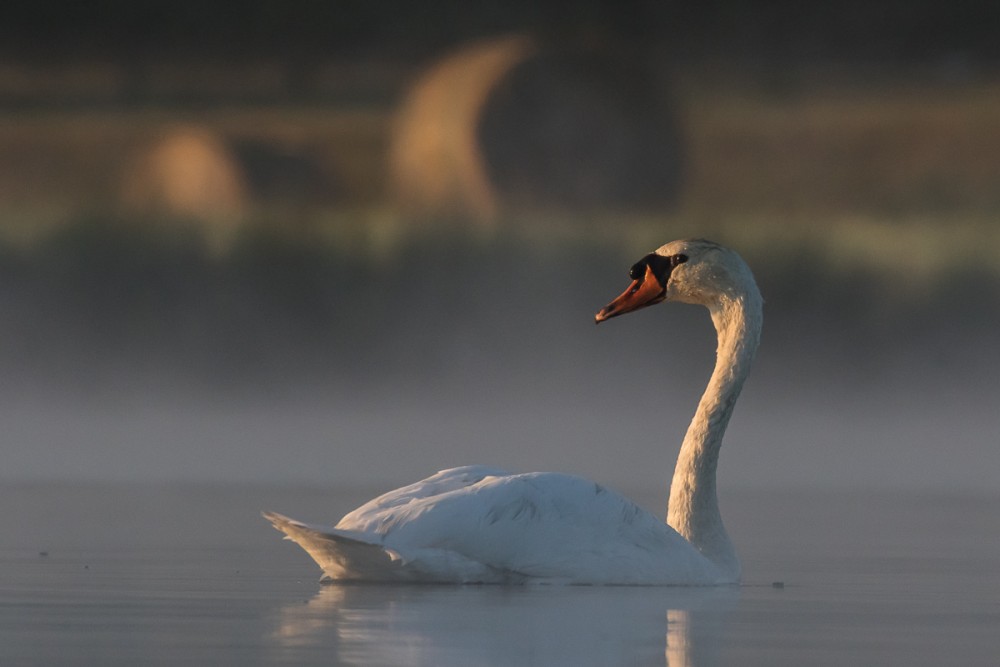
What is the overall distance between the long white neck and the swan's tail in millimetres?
1066

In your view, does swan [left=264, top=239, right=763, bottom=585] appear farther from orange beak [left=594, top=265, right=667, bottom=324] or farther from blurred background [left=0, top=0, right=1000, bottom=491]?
blurred background [left=0, top=0, right=1000, bottom=491]

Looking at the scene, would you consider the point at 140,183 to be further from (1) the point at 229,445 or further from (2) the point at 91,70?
(1) the point at 229,445

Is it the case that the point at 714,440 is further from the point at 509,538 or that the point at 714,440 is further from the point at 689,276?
the point at 509,538

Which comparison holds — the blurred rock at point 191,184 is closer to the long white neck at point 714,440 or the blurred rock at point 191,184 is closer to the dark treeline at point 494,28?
the dark treeline at point 494,28

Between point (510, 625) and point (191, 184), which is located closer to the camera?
A: point (510, 625)

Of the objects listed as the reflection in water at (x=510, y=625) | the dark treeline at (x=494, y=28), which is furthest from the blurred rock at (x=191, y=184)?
the reflection in water at (x=510, y=625)

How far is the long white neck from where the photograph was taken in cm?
824

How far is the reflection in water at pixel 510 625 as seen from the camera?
19.8 ft

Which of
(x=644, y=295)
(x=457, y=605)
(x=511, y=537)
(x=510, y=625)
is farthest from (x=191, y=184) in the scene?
(x=510, y=625)

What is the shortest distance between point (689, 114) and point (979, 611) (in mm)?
19180

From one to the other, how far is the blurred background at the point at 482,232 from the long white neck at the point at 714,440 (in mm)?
3439

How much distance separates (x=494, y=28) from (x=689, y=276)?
20761 mm

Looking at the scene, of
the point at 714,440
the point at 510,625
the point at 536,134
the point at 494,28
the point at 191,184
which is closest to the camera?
the point at 510,625

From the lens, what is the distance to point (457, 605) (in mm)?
7156
